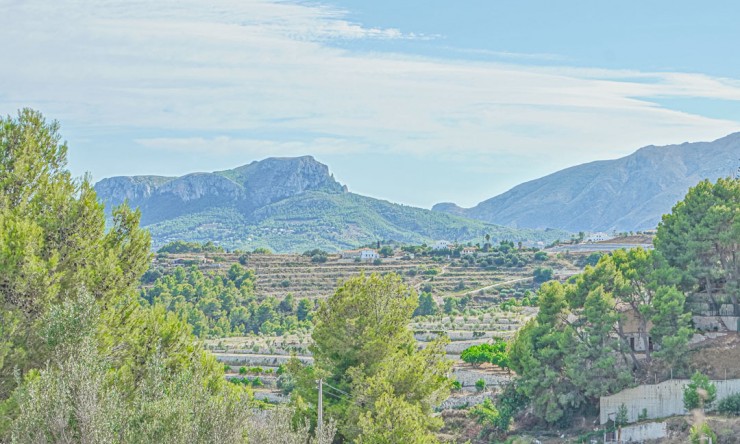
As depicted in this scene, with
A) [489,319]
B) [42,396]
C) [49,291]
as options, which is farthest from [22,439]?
[489,319]

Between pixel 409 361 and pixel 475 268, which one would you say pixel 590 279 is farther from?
pixel 475 268

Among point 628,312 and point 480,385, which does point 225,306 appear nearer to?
point 480,385

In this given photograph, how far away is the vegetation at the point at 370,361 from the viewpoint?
25453 mm

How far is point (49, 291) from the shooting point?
58.1ft

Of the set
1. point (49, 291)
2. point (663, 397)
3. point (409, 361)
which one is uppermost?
point (49, 291)

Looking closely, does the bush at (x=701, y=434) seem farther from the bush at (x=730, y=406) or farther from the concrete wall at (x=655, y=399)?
the concrete wall at (x=655, y=399)

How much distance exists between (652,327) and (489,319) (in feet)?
103

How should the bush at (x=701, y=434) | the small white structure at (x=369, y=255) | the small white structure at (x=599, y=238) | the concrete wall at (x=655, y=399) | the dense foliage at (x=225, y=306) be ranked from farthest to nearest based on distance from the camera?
the small white structure at (x=599, y=238) < the small white structure at (x=369, y=255) < the dense foliage at (x=225, y=306) < the concrete wall at (x=655, y=399) < the bush at (x=701, y=434)

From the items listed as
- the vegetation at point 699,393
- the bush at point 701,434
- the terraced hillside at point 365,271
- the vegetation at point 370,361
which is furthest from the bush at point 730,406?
the terraced hillside at point 365,271

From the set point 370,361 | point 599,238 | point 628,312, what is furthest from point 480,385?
point 599,238

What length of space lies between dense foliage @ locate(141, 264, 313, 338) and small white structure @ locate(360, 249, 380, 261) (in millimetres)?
19979

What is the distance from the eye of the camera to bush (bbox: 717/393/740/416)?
98.9 ft

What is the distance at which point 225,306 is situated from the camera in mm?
80688

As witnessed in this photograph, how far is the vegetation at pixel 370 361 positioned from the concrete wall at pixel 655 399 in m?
8.61
